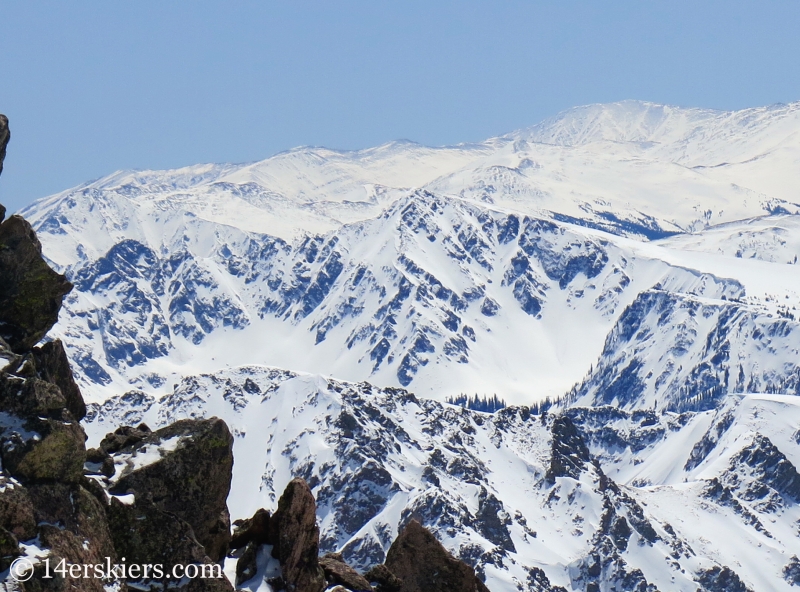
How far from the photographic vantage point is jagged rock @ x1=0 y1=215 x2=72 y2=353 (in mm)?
63594

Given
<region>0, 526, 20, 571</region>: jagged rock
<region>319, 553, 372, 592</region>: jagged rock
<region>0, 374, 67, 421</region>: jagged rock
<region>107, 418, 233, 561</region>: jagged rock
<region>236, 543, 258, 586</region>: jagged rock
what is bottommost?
<region>319, 553, 372, 592</region>: jagged rock

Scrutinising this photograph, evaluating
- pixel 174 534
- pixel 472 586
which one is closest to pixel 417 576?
pixel 472 586

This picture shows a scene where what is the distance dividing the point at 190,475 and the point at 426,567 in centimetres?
1581

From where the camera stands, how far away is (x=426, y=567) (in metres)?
68.6

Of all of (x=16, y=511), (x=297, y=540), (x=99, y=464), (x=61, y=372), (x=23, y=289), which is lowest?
(x=297, y=540)

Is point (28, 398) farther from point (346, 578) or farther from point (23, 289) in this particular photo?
point (346, 578)

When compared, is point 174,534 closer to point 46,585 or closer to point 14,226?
point 46,585

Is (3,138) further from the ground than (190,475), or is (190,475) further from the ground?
(3,138)

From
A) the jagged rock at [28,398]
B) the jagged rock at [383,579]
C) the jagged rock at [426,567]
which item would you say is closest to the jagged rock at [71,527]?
the jagged rock at [28,398]

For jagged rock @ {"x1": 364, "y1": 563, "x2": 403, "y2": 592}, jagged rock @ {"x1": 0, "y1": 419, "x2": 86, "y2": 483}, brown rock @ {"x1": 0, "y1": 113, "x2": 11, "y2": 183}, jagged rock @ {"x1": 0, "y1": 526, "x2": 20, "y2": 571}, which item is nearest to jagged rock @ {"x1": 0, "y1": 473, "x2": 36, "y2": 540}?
jagged rock @ {"x1": 0, "y1": 526, "x2": 20, "y2": 571}

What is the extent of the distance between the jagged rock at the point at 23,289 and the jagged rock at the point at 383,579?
20456 mm

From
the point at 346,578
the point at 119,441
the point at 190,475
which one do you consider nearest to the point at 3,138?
the point at 119,441

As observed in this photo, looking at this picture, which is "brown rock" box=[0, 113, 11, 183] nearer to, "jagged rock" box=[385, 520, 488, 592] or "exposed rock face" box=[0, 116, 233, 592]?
"exposed rock face" box=[0, 116, 233, 592]

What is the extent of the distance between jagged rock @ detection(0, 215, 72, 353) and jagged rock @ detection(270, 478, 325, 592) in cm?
1482
